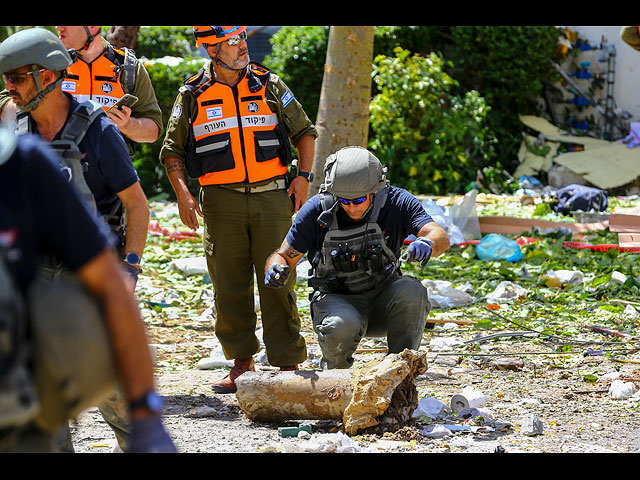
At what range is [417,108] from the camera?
41.5ft

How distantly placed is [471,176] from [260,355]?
760cm

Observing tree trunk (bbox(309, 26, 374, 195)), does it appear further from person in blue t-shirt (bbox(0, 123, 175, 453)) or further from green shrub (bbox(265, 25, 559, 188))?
person in blue t-shirt (bbox(0, 123, 175, 453))

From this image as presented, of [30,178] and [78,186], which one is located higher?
[30,178]

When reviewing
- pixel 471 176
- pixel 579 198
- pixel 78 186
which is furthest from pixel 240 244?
pixel 471 176

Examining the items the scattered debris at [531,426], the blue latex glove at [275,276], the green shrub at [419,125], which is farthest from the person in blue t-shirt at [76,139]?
the green shrub at [419,125]

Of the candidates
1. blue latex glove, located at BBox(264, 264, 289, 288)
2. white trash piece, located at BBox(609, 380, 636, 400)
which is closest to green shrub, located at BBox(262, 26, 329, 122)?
blue latex glove, located at BBox(264, 264, 289, 288)

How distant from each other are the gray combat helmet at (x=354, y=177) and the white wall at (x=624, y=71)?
1135 cm

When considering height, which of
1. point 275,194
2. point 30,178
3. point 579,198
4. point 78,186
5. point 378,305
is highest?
point 30,178

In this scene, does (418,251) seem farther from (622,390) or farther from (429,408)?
(622,390)

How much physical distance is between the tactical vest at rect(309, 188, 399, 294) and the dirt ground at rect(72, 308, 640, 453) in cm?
80

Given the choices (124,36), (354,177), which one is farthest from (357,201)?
(124,36)

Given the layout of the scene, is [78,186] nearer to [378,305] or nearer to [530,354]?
[378,305]

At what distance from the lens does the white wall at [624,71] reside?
1495cm
